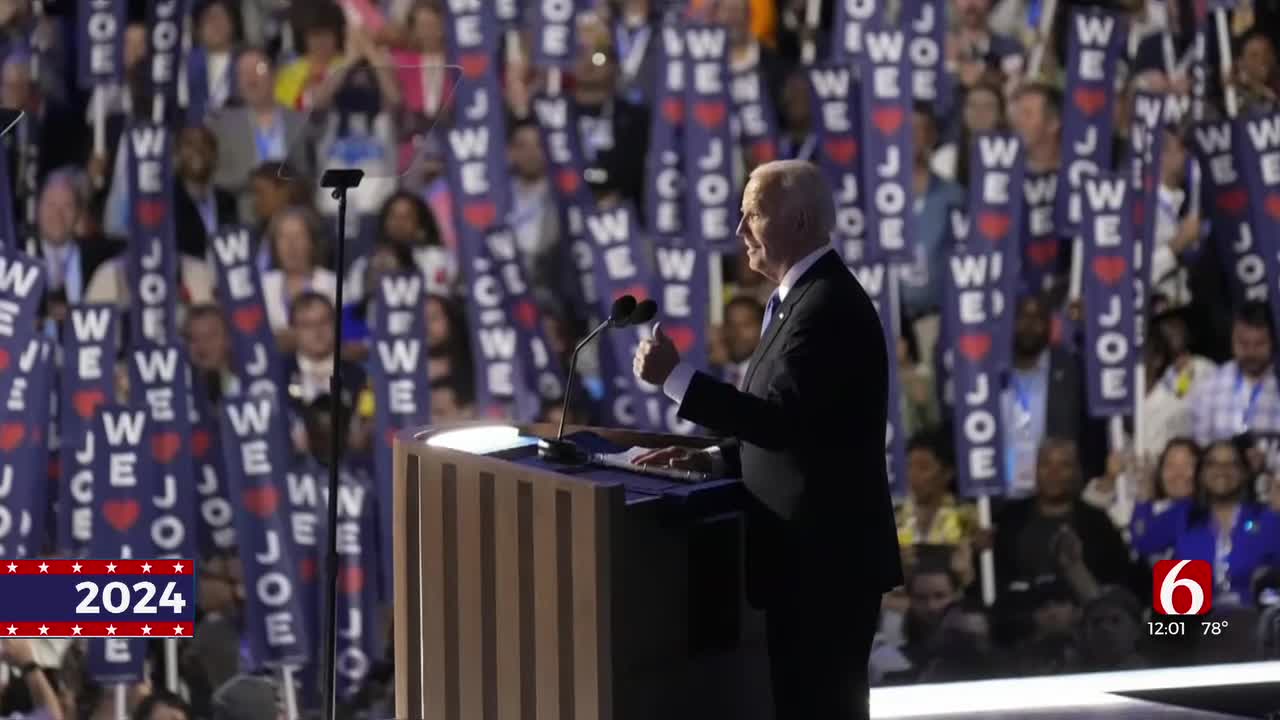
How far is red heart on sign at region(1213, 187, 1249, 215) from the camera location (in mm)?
4762

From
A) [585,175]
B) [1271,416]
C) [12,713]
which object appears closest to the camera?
[12,713]

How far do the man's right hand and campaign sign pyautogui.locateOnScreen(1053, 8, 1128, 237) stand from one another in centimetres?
237

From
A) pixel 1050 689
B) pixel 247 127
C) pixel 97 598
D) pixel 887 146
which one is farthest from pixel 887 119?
pixel 97 598

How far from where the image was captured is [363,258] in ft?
14.0

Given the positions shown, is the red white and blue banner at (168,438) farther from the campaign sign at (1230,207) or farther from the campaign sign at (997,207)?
the campaign sign at (1230,207)

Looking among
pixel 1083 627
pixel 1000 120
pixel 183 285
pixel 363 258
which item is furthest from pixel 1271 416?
pixel 183 285

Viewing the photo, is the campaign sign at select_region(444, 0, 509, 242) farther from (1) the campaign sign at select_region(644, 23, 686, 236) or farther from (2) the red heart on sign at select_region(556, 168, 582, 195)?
(1) the campaign sign at select_region(644, 23, 686, 236)

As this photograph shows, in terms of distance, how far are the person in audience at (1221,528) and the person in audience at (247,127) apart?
2.66m

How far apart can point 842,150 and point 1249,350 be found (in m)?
1.36

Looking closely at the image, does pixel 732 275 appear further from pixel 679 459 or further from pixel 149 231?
pixel 679 459

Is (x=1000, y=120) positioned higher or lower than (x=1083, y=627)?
higher

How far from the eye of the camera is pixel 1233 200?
4777 millimetres

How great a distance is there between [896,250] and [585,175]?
3.00 ft

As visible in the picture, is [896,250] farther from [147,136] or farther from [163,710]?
[163,710]
